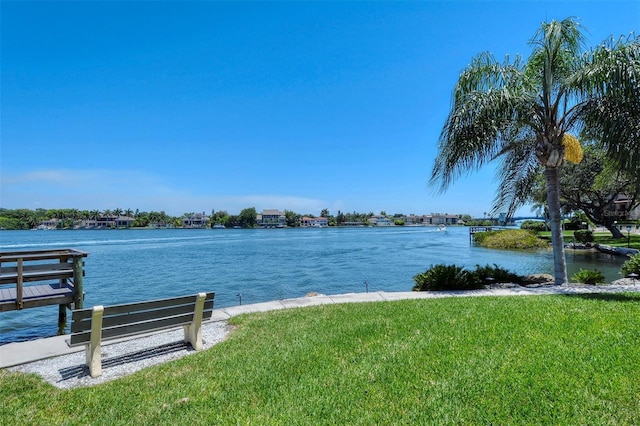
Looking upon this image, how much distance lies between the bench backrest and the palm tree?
7258mm

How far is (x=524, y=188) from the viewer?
11469mm

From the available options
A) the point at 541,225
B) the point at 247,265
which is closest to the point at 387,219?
the point at 541,225

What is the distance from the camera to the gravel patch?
4203 mm

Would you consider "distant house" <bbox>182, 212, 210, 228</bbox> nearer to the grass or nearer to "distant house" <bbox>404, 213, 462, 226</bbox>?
"distant house" <bbox>404, 213, 462, 226</bbox>

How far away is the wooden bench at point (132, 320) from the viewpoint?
413cm

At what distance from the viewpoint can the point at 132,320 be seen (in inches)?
176

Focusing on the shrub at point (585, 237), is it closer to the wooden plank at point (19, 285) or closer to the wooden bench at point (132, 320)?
the wooden bench at point (132, 320)

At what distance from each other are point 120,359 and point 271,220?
138 metres

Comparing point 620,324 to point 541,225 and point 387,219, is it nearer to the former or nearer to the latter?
point 541,225

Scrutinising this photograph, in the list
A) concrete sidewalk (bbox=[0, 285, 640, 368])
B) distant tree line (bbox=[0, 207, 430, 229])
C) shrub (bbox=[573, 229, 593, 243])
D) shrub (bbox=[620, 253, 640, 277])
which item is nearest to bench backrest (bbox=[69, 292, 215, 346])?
concrete sidewalk (bbox=[0, 285, 640, 368])

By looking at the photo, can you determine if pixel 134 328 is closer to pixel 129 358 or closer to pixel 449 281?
pixel 129 358

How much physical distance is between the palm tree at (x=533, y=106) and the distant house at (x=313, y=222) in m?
144

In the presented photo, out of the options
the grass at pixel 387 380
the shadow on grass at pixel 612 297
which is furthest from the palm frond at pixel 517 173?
the grass at pixel 387 380

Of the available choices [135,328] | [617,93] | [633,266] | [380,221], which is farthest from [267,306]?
[380,221]
